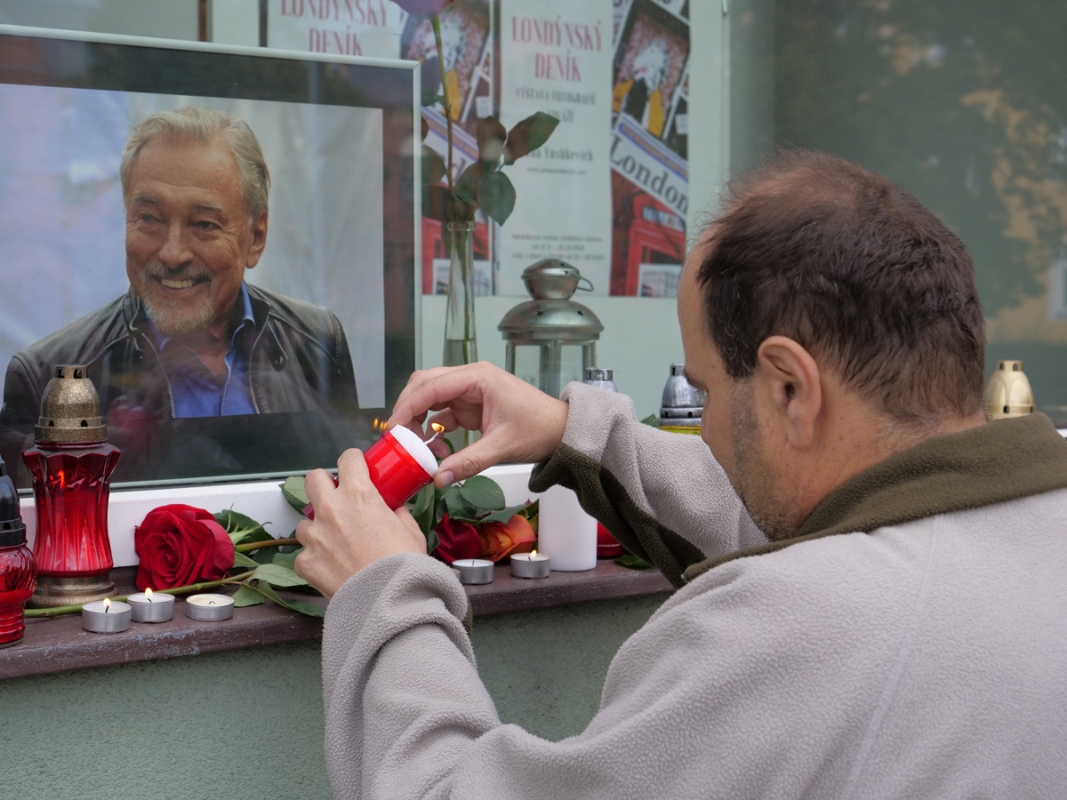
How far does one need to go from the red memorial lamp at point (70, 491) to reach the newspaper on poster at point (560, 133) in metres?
0.65

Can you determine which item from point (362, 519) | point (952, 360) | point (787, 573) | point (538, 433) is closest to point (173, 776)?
point (362, 519)

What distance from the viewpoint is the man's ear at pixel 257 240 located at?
126cm

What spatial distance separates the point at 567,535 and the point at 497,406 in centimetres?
21

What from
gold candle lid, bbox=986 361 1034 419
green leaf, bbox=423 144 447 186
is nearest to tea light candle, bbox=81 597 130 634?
green leaf, bbox=423 144 447 186

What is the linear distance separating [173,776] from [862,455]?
0.67 m

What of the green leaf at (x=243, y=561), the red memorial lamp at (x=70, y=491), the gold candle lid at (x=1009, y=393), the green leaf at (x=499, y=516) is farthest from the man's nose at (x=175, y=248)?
the gold candle lid at (x=1009, y=393)

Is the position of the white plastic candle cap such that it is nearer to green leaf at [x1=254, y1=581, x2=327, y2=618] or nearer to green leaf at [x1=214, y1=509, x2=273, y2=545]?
green leaf at [x1=254, y1=581, x2=327, y2=618]

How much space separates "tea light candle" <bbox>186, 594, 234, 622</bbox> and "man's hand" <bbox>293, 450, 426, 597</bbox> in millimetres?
131

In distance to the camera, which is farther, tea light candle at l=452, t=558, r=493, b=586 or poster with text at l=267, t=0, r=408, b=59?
poster with text at l=267, t=0, r=408, b=59

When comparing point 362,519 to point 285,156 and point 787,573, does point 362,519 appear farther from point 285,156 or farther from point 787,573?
point 285,156

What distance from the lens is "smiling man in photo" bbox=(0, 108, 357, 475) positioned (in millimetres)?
1180

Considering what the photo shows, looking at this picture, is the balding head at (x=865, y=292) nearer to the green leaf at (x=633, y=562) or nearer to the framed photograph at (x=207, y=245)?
the green leaf at (x=633, y=562)

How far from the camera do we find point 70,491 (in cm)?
101

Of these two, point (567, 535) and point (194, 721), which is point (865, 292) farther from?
point (194, 721)
